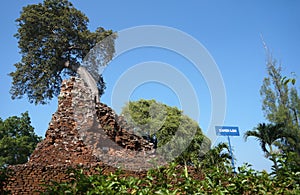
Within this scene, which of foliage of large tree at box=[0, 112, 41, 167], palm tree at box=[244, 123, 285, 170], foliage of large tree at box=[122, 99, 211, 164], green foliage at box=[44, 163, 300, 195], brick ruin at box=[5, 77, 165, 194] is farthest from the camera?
foliage of large tree at box=[0, 112, 41, 167]

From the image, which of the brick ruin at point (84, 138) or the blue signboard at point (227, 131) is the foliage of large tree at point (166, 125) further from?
the blue signboard at point (227, 131)

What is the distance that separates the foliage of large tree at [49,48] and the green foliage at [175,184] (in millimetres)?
11659

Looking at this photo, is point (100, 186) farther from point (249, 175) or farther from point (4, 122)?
point (4, 122)

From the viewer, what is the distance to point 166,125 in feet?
64.3

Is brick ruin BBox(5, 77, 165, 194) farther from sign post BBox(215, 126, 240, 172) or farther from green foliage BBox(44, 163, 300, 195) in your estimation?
green foliage BBox(44, 163, 300, 195)

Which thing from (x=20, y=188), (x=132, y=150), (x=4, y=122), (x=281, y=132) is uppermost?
(x=4, y=122)

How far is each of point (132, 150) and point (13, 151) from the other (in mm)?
14864

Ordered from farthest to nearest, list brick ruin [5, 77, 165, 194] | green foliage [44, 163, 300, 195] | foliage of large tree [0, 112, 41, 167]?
foliage of large tree [0, 112, 41, 167] < brick ruin [5, 77, 165, 194] < green foliage [44, 163, 300, 195]

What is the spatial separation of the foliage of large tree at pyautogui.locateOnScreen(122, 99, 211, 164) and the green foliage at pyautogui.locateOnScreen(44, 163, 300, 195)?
14040 mm

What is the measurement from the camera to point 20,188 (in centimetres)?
651

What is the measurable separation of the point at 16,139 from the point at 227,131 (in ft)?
63.9

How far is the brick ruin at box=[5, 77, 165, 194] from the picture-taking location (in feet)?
29.4

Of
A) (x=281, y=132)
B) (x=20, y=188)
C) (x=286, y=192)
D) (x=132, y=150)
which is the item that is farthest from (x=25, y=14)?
(x=286, y=192)

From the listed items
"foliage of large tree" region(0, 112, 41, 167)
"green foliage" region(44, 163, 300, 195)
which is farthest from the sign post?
"foliage of large tree" region(0, 112, 41, 167)
